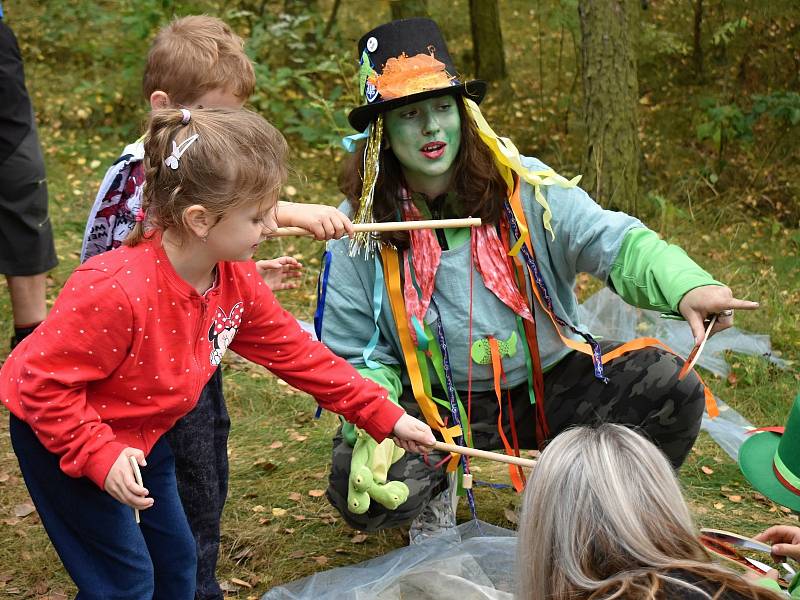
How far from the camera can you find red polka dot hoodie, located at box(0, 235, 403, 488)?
1.88 meters

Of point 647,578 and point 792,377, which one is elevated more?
point 647,578

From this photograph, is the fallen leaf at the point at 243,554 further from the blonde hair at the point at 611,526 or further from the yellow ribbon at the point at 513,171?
the blonde hair at the point at 611,526

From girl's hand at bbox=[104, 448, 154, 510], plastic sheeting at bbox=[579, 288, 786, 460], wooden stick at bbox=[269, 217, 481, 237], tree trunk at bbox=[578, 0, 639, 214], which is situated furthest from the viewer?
tree trunk at bbox=[578, 0, 639, 214]

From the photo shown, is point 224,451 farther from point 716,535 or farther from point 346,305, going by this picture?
point 716,535

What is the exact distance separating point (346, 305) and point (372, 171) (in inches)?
15.4

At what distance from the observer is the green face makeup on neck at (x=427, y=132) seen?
8.90ft

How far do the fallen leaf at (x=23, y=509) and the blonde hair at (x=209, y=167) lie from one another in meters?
1.53

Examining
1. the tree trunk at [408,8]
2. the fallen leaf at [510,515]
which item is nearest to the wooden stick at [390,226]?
the fallen leaf at [510,515]

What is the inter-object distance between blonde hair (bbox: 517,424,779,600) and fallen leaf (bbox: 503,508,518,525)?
4.85 ft

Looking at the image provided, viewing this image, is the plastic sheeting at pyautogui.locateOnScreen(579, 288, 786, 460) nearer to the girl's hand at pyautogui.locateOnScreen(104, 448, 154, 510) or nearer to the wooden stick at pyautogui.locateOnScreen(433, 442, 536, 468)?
the wooden stick at pyautogui.locateOnScreen(433, 442, 536, 468)

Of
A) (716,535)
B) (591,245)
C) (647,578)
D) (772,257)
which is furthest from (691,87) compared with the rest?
(647,578)

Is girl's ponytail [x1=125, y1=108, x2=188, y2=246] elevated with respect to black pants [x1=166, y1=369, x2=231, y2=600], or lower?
elevated

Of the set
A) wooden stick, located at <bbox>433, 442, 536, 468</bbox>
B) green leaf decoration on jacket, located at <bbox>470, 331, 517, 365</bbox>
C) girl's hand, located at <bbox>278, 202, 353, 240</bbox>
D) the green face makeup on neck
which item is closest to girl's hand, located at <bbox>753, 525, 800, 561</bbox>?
wooden stick, located at <bbox>433, 442, 536, 468</bbox>

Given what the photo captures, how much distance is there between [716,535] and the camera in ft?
7.65
